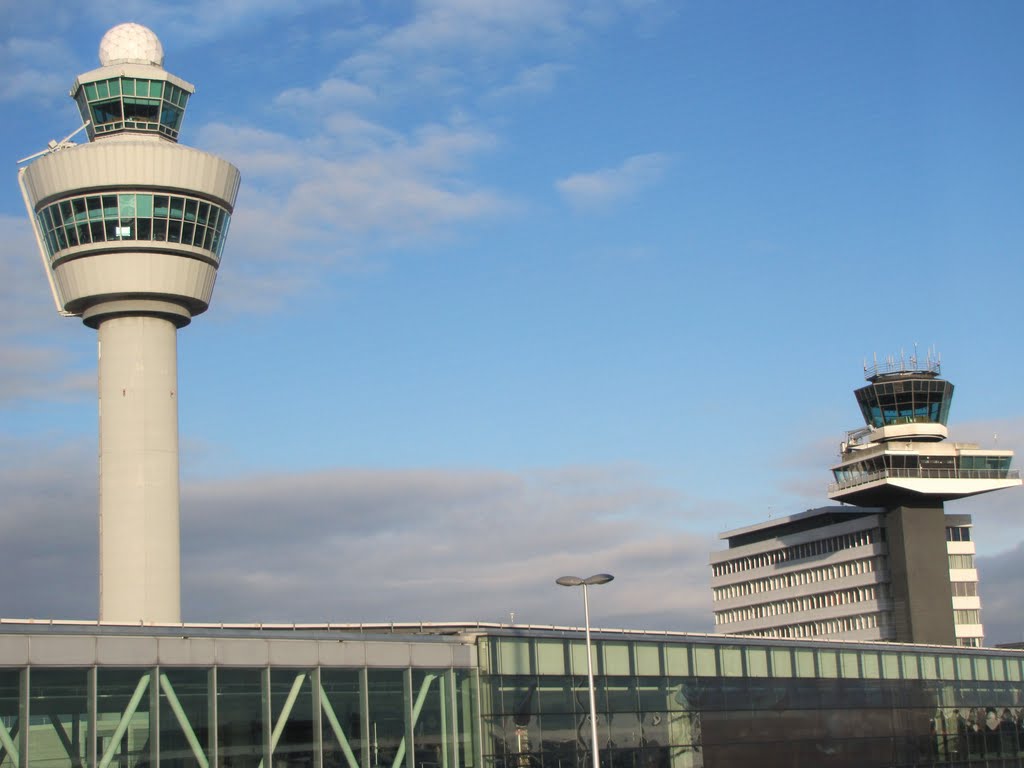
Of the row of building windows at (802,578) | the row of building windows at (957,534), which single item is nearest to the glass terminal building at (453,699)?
the row of building windows at (802,578)

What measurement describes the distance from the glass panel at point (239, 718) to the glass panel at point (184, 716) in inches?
21.2

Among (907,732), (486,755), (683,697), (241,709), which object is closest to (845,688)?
(907,732)

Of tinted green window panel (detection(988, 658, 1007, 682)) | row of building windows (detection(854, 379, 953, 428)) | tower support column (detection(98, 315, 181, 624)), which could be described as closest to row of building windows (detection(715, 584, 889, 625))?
row of building windows (detection(854, 379, 953, 428))

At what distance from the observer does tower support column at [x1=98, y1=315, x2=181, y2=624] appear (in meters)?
72.4

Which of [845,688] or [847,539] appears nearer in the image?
[845,688]

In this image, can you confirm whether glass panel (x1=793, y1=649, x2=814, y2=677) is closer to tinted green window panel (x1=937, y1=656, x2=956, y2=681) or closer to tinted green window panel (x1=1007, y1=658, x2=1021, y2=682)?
tinted green window panel (x1=937, y1=656, x2=956, y2=681)

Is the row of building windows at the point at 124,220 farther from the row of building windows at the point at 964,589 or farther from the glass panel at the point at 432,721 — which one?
the row of building windows at the point at 964,589

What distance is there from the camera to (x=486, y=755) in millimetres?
53875

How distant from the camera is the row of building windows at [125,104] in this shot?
3113 inches

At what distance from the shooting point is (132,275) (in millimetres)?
74875

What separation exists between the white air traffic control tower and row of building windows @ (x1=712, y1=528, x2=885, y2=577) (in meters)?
80.9

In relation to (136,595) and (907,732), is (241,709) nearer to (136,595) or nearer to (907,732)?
(136,595)

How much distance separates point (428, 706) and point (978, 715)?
Answer: 132 feet

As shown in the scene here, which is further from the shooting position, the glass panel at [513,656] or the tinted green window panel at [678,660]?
the tinted green window panel at [678,660]
